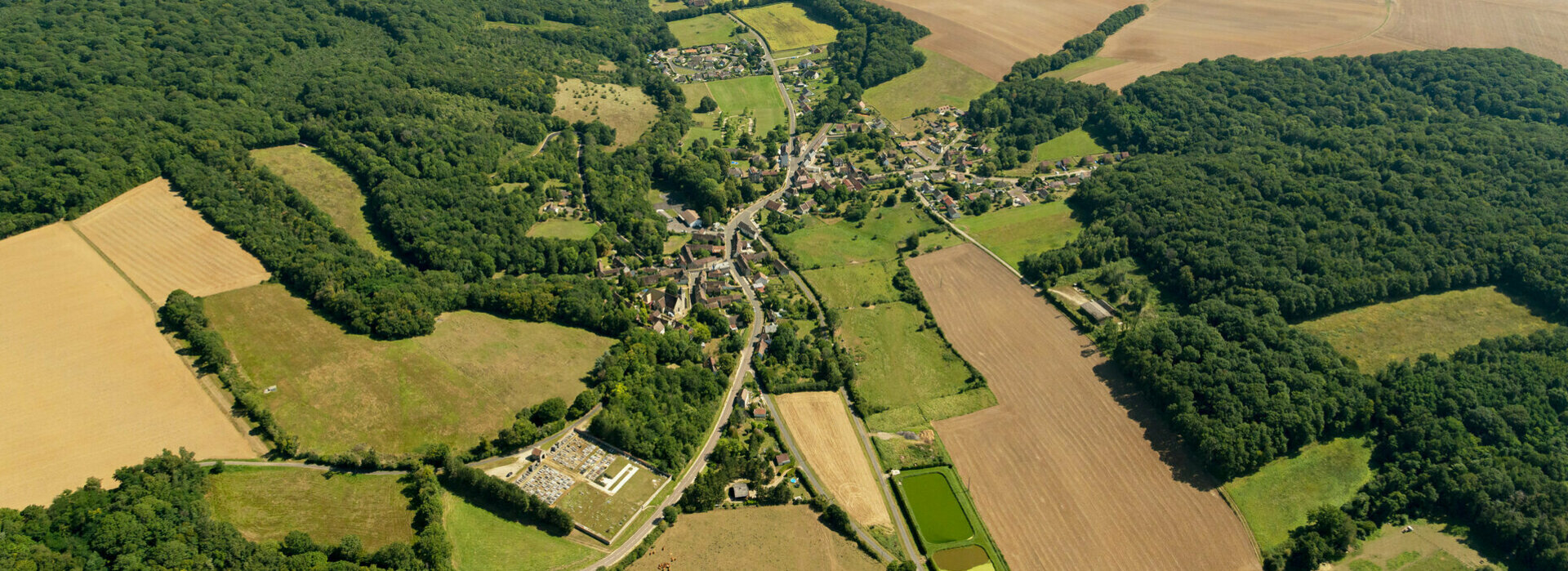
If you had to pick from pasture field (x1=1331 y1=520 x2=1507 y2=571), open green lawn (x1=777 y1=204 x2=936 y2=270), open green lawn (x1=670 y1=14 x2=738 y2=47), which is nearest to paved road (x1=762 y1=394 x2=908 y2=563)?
open green lawn (x1=777 y1=204 x2=936 y2=270)

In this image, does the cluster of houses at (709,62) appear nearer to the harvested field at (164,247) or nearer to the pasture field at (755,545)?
the harvested field at (164,247)

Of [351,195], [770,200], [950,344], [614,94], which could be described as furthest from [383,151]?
[950,344]

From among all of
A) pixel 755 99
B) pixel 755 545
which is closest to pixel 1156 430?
pixel 755 545

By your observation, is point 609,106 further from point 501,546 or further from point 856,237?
point 501,546

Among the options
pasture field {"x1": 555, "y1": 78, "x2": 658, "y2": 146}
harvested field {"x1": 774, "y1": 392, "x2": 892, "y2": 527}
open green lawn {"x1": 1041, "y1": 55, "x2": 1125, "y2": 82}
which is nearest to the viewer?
harvested field {"x1": 774, "y1": 392, "x2": 892, "y2": 527}

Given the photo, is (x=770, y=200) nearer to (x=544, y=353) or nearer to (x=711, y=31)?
(x=544, y=353)

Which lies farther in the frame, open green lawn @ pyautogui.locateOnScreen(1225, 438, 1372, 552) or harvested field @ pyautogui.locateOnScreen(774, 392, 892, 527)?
harvested field @ pyautogui.locateOnScreen(774, 392, 892, 527)

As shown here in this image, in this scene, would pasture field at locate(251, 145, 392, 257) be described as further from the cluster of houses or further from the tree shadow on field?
the tree shadow on field
